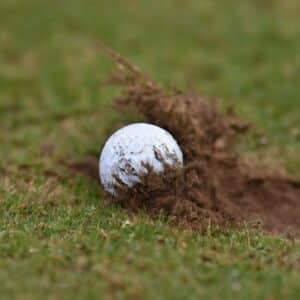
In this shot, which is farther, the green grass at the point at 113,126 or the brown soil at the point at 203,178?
the brown soil at the point at 203,178

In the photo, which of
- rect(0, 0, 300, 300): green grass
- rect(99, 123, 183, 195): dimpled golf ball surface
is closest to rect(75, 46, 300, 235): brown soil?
rect(99, 123, 183, 195): dimpled golf ball surface

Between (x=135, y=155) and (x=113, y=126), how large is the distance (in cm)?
122

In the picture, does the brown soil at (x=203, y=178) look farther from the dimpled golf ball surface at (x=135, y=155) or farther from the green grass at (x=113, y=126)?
the green grass at (x=113, y=126)

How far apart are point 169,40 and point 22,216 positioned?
4520mm

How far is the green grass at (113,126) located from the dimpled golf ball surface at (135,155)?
262mm

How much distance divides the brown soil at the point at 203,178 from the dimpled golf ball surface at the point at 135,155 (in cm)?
8

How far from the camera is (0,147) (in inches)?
252

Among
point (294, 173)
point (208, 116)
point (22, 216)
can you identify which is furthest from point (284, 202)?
point (22, 216)

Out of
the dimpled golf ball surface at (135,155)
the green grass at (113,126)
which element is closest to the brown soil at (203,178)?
the dimpled golf ball surface at (135,155)

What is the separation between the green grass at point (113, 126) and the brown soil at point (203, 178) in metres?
0.19

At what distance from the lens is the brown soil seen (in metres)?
4.77

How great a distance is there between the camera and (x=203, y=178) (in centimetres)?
522

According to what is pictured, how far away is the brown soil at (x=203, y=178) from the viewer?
4773 mm

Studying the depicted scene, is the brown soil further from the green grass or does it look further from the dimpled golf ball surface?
the green grass
